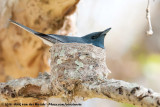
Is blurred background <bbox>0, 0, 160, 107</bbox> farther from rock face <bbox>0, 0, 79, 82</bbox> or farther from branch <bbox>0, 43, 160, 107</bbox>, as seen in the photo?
branch <bbox>0, 43, 160, 107</bbox>

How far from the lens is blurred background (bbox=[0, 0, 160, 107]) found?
5039mm

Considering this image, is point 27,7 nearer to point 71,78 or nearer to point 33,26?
→ point 33,26

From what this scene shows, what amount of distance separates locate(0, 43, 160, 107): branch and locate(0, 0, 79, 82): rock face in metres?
1.26

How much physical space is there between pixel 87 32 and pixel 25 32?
2042 millimetres

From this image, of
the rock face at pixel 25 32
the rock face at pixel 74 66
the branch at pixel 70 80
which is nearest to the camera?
the branch at pixel 70 80

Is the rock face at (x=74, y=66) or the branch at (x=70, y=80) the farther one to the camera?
the rock face at (x=74, y=66)

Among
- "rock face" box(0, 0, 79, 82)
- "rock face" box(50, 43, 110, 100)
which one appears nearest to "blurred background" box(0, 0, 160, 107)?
"rock face" box(0, 0, 79, 82)

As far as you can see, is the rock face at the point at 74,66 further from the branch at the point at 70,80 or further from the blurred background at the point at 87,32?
the blurred background at the point at 87,32

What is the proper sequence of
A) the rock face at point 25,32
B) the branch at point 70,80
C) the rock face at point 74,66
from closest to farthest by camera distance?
the branch at point 70,80 → the rock face at point 74,66 → the rock face at point 25,32

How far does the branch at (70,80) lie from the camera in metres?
2.95

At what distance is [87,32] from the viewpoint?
6914 millimetres

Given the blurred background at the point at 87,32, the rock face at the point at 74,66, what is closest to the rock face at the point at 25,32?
the blurred background at the point at 87,32

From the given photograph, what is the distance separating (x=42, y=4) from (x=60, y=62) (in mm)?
1548

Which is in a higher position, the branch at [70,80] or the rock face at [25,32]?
the rock face at [25,32]
